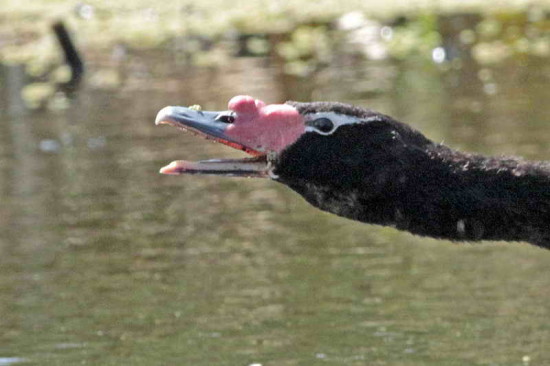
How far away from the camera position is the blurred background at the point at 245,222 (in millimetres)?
7684

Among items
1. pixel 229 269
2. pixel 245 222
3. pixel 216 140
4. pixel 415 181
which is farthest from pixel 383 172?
pixel 245 222

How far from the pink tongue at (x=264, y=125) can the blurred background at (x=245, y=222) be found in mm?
2281

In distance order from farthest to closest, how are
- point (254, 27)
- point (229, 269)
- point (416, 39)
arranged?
point (254, 27) → point (416, 39) → point (229, 269)

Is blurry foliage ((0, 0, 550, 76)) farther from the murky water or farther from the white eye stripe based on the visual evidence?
the white eye stripe

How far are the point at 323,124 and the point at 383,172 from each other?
0.91 feet

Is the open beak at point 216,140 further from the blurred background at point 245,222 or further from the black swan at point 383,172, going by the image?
the blurred background at point 245,222

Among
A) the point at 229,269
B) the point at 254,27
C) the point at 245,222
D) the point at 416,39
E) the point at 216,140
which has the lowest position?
the point at 229,269

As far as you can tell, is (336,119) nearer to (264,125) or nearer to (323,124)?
(323,124)

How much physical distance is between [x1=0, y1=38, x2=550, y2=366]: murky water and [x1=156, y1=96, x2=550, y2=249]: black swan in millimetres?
2156

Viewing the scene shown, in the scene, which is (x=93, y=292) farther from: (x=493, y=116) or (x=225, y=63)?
(x=225, y=63)

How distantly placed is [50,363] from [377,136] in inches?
114

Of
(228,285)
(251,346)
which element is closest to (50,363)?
(251,346)

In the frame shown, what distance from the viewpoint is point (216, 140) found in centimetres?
520

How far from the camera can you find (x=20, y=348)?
7.68m
